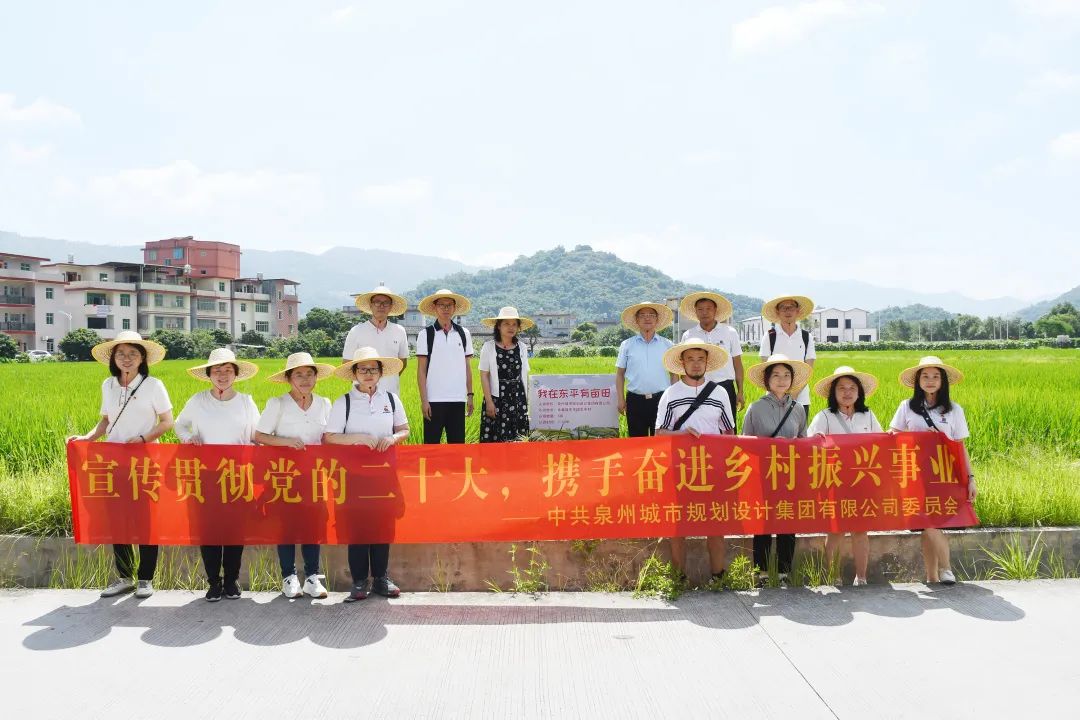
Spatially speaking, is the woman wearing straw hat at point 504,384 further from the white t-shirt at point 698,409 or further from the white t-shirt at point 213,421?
the white t-shirt at point 213,421

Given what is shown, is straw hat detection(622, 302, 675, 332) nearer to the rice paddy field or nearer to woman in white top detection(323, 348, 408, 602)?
woman in white top detection(323, 348, 408, 602)

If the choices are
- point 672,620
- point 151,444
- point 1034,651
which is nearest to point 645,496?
point 672,620

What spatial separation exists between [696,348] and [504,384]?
1807 mm

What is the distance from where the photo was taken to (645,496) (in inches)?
202

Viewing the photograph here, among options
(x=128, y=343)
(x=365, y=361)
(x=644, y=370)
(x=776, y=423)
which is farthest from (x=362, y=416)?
(x=776, y=423)

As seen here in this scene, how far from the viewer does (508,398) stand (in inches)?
248

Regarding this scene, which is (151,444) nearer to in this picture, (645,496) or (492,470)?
(492,470)

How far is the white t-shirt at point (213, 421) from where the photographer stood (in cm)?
502

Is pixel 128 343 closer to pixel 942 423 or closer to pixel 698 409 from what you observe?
pixel 698 409

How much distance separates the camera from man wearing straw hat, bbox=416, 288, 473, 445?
6.22m

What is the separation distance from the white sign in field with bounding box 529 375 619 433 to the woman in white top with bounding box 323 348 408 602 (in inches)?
66.5

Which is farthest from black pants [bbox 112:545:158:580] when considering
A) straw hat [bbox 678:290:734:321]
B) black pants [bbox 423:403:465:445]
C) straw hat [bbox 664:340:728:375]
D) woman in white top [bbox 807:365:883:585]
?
woman in white top [bbox 807:365:883:585]

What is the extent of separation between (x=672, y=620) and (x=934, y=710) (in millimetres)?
1472

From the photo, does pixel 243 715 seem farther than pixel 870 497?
No
